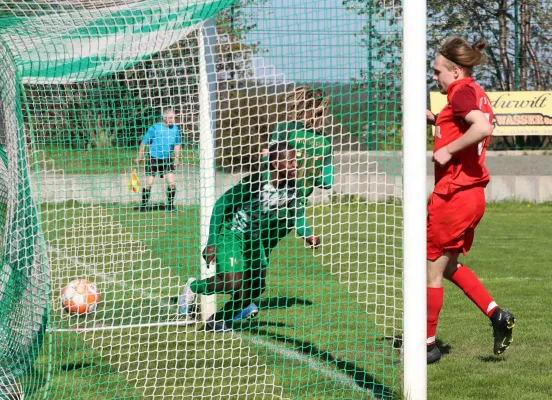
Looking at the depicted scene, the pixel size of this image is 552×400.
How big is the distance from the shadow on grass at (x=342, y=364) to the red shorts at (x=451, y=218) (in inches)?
32.0

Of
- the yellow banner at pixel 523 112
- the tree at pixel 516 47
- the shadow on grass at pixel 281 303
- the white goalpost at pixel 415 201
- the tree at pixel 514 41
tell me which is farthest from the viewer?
the yellow banner at pixel 523 112

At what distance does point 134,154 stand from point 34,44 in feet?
4.48

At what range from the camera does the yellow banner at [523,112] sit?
16.0 meters

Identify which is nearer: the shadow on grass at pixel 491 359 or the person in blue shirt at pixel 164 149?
the shadow on grass at pixel 491 359

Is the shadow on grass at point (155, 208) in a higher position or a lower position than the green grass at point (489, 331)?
higher

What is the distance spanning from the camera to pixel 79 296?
641cm

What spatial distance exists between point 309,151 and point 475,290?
4.36ft

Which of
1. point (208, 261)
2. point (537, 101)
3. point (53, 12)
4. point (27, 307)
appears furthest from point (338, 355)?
point (537, 101)

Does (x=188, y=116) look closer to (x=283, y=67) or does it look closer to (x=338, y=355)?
(x=283, y=67)

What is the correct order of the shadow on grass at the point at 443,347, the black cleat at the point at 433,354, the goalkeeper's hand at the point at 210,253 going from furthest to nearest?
the goalkeeper's hand at the point at 210,253
the shadow on grass at the point at 443,347
the black cleat at the point at 433,354

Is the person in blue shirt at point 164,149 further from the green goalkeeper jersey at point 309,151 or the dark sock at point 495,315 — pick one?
the dark sock at point 495,315

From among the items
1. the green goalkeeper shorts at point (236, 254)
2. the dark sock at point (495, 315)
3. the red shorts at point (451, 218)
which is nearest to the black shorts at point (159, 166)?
the green goalkeeper shorts at point (236, 254)

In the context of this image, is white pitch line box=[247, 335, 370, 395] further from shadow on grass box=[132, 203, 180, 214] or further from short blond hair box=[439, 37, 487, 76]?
short blond hair box=[439, 37, 487, 76]

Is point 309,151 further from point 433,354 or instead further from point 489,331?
point 489,331
